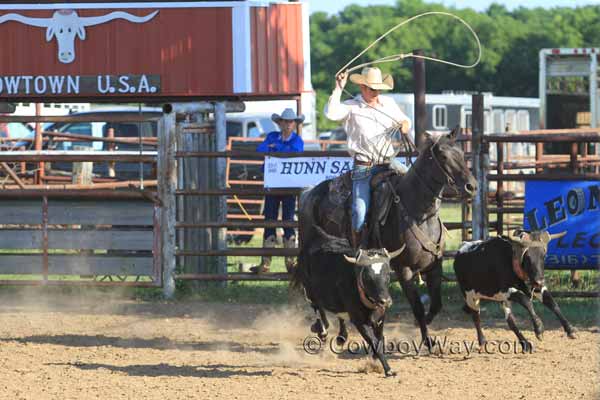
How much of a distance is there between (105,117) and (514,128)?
1970 cm

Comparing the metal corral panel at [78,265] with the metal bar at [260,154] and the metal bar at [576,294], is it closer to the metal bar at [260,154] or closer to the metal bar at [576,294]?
the metal bar at [260,154]

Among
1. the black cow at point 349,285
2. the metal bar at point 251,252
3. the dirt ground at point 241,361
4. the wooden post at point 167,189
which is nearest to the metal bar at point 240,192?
the wooden post at point 167,189

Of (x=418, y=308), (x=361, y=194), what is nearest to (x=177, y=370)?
(x=418, y=308)

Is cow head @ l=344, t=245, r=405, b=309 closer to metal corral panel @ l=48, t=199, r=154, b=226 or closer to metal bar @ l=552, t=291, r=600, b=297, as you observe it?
metal bar @ l=552, t=291, r=600, b=297

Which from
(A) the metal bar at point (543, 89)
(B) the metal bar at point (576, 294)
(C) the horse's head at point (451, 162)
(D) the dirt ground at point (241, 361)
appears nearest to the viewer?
(D) the dirt ground at point (241, 361)

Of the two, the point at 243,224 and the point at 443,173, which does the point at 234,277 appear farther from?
the point at 443,173

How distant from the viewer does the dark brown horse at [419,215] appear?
8.25 meters

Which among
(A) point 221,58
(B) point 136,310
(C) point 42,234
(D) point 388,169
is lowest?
(B) point 136,310

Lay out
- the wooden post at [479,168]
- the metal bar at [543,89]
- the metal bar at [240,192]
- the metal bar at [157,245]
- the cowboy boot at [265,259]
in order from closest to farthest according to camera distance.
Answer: the wooden post at [479,168]
the metal bar at [240,192]
the metal bar at [157,245]
the cowboy boot at [265,259]
the metal bar at [543,89]

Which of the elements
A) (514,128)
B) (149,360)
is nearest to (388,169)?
(149,360)

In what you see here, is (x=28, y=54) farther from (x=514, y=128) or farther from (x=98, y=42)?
(x=514, y=128)

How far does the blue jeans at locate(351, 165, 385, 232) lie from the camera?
8.88 metres

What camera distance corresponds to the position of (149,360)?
8406mm

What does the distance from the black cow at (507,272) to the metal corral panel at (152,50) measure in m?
3.44
